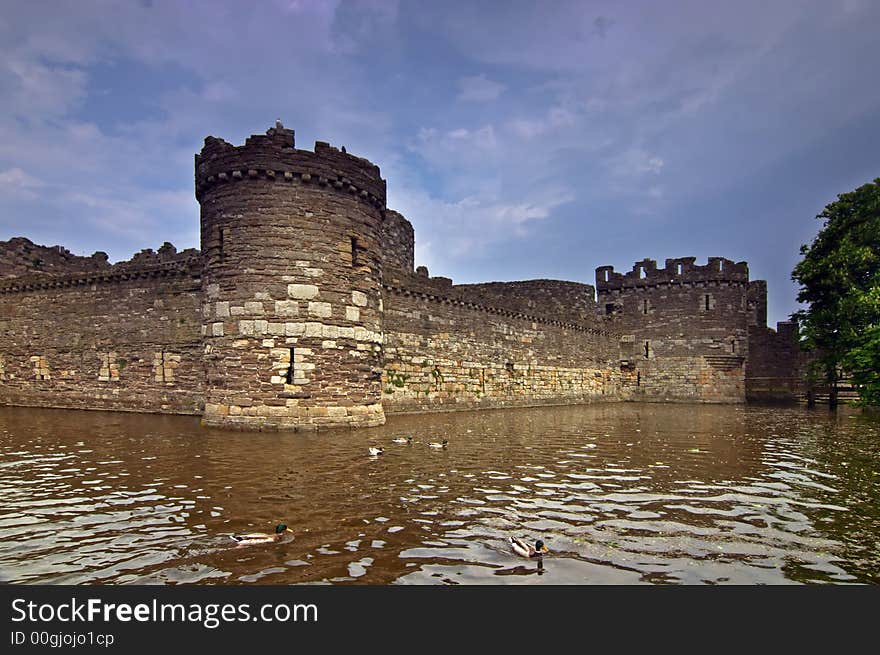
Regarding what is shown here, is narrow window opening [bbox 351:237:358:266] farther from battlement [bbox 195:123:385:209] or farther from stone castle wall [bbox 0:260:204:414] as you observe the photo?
stone castle wall [bbox 0:260:204:414]

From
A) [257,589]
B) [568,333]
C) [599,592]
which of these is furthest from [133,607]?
[568,333]

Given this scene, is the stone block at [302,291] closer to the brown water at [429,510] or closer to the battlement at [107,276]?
the brown water at [429,510]

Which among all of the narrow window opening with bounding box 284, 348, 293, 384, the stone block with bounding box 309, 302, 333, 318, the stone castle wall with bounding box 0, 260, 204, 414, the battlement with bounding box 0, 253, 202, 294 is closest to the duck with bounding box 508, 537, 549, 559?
the narrow window opening with bounding box 284, 348, 293, 384

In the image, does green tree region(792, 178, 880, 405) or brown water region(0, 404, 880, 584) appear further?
green tree region(792, 178, 880, 405)

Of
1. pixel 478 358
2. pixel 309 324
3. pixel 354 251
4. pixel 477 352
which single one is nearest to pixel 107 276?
pixel 309 324

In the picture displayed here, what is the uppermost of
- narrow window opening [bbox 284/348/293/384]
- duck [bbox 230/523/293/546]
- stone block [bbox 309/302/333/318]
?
stone block [bbox 309/302/333/318]

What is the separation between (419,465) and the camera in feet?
31.3

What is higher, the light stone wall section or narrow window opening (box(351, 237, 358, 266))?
narrow window opening (box(351, 237, 358, 266))

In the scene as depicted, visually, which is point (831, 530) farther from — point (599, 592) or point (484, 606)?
point (484, 606)

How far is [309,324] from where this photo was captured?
558 inches

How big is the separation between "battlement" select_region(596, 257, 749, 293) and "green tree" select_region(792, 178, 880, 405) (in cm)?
659

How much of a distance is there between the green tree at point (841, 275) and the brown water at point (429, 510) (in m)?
13.5

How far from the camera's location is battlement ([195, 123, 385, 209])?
46.3ft

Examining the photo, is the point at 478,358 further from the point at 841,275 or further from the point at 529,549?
the point at 529,549
